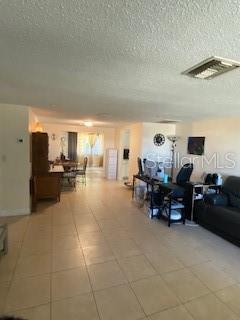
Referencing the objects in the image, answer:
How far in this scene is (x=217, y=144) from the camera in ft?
16.1

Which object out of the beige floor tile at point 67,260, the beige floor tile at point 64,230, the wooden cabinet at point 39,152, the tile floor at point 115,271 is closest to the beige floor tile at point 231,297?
the tile floor at point 115,271

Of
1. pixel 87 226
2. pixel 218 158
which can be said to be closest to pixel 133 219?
pixel 87 226

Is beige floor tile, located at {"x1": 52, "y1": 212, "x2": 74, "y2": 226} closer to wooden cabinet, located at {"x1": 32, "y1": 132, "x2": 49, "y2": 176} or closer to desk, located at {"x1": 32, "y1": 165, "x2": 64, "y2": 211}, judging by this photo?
desk, located at {"x1": 32, "y1": 165, "x2": 64, "y2": 211}

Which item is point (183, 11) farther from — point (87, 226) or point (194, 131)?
point (194, 131)

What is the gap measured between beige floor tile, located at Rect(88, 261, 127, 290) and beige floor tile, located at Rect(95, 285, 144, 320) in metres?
0.08

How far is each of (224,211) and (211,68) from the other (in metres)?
2.60

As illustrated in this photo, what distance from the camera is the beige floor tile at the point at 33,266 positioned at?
2.31 meters

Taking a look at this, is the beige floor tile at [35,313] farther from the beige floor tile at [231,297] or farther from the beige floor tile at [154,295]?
the beige floor tile at [231,297]

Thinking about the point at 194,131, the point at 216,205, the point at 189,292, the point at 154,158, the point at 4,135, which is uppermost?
the point at 194,131

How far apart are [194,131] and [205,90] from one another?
131 inches

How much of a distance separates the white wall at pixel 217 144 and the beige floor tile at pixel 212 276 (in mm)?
2509

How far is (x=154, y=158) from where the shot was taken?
6.46 meters

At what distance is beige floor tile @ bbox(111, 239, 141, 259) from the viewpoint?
2789 millimetres

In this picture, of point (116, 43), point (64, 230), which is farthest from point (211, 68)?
point (64, 230)
